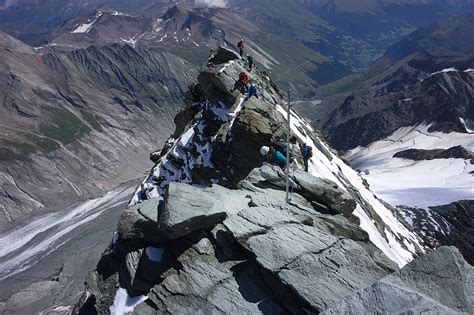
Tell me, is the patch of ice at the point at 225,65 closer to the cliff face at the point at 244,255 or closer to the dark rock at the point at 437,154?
the cliff face at the point at 244,255

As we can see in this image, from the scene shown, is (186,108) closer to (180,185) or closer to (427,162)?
(180,185)

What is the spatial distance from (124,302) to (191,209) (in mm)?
6080

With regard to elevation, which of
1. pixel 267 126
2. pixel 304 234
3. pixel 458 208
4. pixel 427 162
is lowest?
pixel 427 162

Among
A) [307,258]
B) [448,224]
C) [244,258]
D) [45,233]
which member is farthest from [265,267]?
[45,233]

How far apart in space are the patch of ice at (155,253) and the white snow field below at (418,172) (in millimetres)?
57900

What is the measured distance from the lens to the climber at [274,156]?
28.5m

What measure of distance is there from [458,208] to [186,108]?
151ft

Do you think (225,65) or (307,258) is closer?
(307,258)

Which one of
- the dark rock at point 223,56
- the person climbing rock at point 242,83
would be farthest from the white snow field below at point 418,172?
the person climbing rock at point 242,83

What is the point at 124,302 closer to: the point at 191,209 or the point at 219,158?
the point at 191,209

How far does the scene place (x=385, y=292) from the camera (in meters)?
13.8

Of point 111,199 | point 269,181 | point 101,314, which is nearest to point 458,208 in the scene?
point 269,181

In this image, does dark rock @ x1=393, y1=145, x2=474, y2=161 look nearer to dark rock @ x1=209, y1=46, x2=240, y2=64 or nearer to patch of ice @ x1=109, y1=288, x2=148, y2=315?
dark rock @ x1=209, y1=46, x2=240, y2=64

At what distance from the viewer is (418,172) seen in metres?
123
